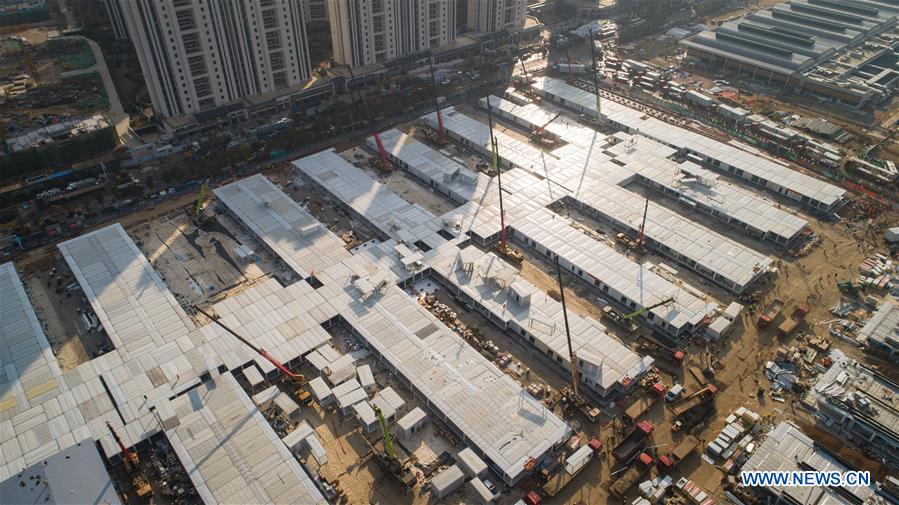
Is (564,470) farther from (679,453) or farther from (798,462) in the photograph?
(798,462)

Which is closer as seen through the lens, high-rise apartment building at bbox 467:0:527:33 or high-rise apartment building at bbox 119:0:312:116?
high-rise apartment building at bbox 119:0:312:116

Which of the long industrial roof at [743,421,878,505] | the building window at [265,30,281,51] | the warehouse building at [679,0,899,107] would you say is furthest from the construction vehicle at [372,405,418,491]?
the warehouse building at [679,0,899,107]

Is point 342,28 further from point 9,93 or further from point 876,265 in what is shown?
point 876,265

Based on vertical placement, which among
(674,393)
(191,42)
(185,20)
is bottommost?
(674,393)

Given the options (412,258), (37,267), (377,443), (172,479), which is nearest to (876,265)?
Answer: (412,258)

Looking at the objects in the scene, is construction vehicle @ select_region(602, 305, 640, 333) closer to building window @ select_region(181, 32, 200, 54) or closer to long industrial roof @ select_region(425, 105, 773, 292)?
long industrial roof @ select_region(425, 105, 773, 292)

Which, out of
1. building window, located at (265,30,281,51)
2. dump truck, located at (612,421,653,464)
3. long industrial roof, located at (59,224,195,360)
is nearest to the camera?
dump truck, located at (612,421,653,464)

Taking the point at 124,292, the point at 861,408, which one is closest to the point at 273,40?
the point at 124,292
